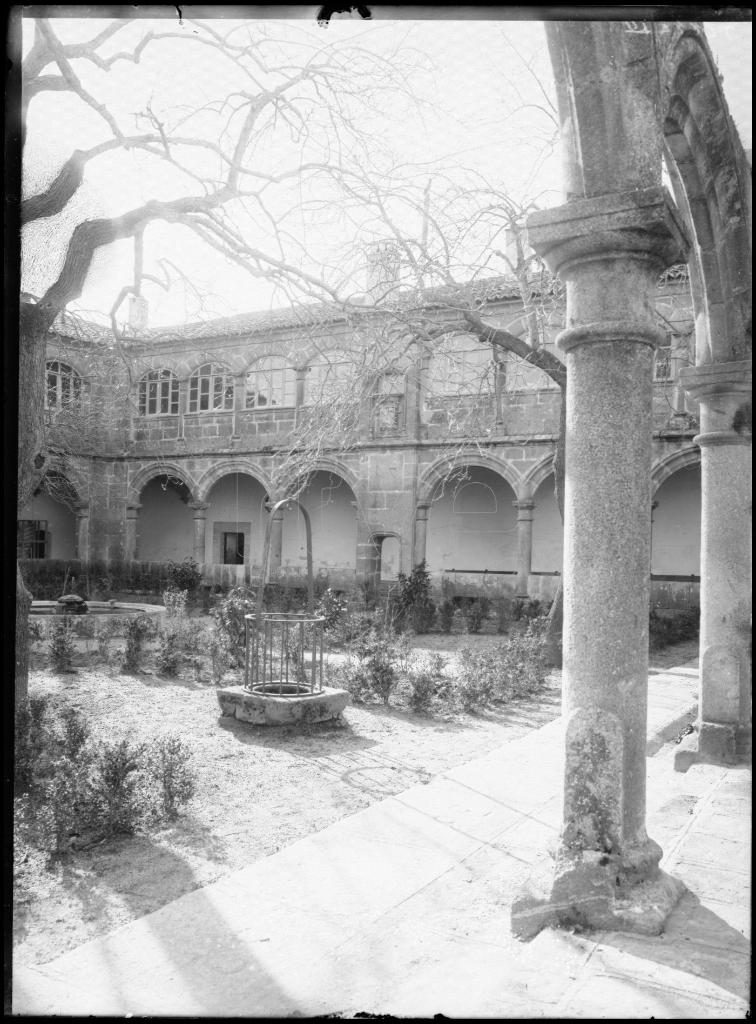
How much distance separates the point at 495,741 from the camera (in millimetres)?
6340

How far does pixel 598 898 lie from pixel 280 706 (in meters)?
4.02

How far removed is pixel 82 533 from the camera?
19828mm

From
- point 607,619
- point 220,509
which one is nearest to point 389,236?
point 607,619

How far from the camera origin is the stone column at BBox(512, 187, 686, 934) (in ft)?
8.73

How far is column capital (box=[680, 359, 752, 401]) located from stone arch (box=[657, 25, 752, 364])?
0.08 m

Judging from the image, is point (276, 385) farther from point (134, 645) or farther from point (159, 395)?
point (134, 645)

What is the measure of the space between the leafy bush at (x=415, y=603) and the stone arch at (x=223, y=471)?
5098mm

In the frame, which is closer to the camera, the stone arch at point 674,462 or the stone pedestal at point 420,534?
the stone arch at point 674,462

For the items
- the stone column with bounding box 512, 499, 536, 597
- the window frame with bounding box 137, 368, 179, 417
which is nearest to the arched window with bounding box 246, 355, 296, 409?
the window frame with bounding box 137, 368, 179, 417

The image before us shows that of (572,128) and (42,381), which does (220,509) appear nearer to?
(42,381)

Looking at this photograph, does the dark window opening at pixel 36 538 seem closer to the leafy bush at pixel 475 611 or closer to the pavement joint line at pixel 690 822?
the leafy bush at pixel 475 611

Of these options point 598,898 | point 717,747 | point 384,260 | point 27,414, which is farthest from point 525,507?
point 598,898

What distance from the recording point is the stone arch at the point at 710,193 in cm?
391

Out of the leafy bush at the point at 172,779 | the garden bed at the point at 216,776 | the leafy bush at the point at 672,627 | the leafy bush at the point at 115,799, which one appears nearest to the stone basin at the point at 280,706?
the garden bed at the point at 216,776
